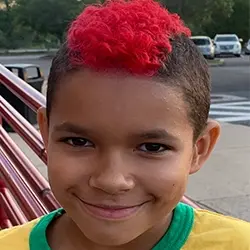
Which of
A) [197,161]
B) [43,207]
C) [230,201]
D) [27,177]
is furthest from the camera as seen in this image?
[230,201]

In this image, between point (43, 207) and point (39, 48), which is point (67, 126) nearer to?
point (43, 207)

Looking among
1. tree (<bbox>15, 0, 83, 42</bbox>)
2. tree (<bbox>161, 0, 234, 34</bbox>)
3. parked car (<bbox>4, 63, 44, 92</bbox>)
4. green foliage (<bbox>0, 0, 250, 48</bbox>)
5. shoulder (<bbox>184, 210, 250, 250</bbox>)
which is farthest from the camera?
tree (<bbox>15, 0, 83, 42</bbox>)

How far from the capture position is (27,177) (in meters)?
2.61

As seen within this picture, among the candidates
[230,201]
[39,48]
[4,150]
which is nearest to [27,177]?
[4,150]

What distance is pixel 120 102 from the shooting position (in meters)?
1.18

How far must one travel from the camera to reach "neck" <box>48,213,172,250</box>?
1317mm

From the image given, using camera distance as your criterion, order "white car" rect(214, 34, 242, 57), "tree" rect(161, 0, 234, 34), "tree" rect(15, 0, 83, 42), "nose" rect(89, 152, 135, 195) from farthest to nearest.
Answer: "tree" rect(15, 0, 83, 42)
"white car" rect(214, 34, 242, 57)
"tree" rect(161, 0, 234, 34)
"nose" rect(89, 152, 135, 195)

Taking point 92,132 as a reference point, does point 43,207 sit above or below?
below

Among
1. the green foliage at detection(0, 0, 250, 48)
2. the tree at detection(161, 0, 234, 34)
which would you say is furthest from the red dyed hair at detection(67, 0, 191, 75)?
the green foliage at detection(0, 0, 250, 48)

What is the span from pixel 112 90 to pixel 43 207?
3.86ft

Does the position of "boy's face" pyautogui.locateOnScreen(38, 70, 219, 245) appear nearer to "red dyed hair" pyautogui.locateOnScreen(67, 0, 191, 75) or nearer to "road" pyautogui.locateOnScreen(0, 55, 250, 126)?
"red dyed hair" pyautogui.locateOnScreen(67, 0, 191, 75)

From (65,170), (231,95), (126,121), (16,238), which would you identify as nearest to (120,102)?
(126,121)

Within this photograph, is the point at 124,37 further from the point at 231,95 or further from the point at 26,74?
the point at 231,95

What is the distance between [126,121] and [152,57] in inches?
4.9
